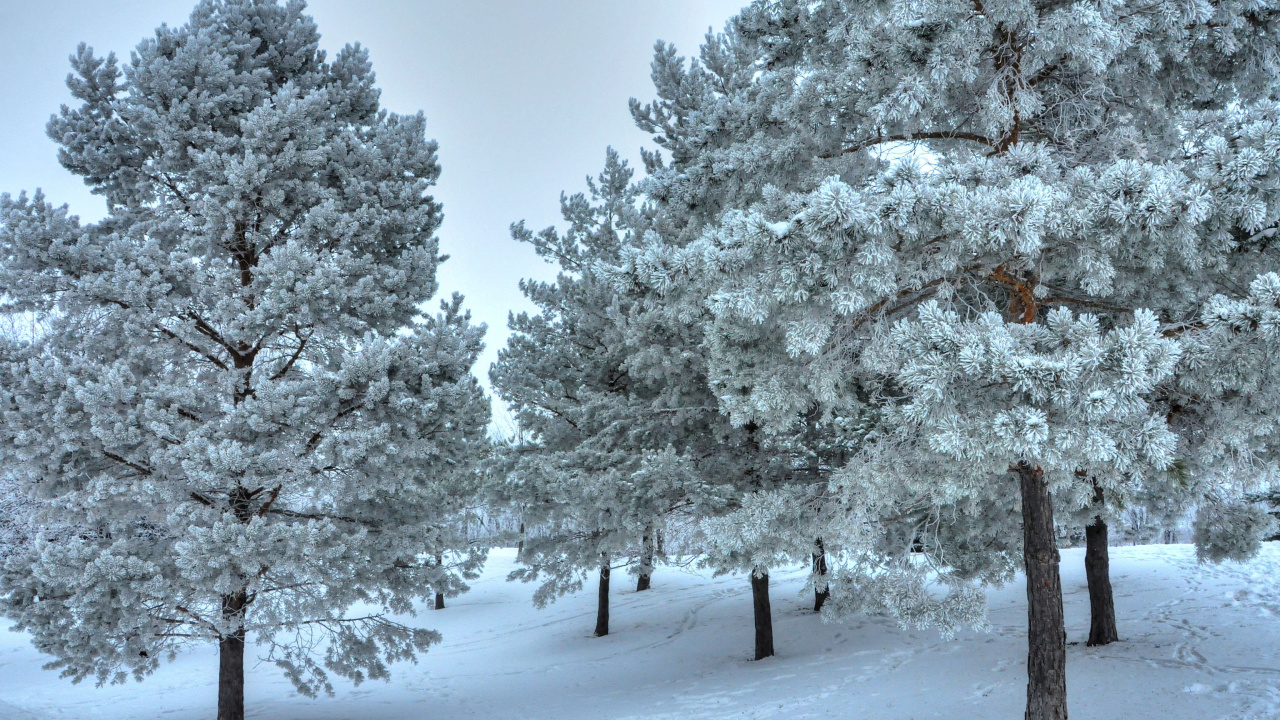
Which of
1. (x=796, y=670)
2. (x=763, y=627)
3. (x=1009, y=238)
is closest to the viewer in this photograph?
(x=1009, y=238)

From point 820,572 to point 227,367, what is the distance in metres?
7.78

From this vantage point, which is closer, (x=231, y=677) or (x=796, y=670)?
(x=231, y=677)

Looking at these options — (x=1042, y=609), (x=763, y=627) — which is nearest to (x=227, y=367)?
(x=763, y=627)

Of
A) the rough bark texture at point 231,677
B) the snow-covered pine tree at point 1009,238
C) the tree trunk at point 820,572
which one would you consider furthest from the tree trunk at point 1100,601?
the rough bark texture at point 231,677

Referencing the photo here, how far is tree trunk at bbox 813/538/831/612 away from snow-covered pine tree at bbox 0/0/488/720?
4015 mm

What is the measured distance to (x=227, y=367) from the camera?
880cm

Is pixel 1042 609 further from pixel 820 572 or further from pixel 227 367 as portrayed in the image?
pixel 227 367

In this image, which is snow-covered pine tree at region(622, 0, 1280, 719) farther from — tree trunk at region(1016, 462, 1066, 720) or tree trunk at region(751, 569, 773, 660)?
tree trunk at region(751, 569, 773, 660)

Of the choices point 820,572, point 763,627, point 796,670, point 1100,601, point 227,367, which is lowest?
point 796,670

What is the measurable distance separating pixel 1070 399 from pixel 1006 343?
43 cm

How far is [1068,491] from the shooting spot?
718 centimetres

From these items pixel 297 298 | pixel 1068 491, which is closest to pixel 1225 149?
pixel 1068 491

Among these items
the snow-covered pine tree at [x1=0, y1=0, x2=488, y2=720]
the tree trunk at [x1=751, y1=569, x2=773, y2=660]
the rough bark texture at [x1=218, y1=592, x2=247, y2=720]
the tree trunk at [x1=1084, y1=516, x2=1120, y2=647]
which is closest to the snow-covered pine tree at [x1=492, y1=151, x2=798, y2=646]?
the tree trunk at [x1=751, y1=569, x2=773, y2=660]

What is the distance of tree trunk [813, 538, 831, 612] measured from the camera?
730 cm
